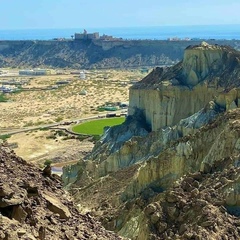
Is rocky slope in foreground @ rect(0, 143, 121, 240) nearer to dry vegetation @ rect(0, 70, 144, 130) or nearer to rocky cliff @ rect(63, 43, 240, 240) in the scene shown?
rocky cliff @ rect(63, 43, 240, 240)

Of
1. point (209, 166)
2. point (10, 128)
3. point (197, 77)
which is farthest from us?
point (10, 128)

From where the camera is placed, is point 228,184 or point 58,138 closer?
point 228,184

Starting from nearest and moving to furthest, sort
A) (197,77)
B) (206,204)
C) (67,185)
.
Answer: (206,204) < (67,185) < (197,77)

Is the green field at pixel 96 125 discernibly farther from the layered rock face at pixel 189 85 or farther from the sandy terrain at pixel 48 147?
the layered rock face at pixel 189 85

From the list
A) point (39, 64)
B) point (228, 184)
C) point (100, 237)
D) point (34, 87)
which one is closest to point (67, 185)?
point (228, 184)

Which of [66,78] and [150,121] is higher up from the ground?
[150,121]

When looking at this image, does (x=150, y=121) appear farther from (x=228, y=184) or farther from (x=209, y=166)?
(x=228, y=184)
